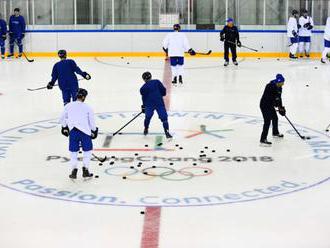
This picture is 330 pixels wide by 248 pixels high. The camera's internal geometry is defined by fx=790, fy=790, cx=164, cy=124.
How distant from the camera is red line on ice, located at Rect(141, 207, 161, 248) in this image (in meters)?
6.72

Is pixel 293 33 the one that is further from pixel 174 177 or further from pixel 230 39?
pixel 174 177

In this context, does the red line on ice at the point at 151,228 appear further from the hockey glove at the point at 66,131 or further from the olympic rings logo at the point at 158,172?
the hockey glove at the point at 66,131

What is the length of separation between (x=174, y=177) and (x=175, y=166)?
1.77ft

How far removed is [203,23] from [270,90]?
12.2m

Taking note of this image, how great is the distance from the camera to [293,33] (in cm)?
2127

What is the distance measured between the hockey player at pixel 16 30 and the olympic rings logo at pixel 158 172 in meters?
12.9

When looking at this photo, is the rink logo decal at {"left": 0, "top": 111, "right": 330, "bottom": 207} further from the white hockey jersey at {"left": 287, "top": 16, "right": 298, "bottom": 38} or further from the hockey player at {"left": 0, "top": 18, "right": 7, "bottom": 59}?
the hockey player at {"left": 0, "top": 18, "right": 7, "bottom": 59}

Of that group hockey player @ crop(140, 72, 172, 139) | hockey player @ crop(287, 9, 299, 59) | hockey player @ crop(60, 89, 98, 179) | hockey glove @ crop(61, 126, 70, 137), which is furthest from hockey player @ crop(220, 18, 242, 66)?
hockey player @ crop(60, 89, 98, 179)

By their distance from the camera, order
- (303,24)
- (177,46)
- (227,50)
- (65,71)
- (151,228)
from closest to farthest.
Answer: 1. (151,228)
2. (65,71)
3. (177,46)
4. (227,50)
5. (303,24)

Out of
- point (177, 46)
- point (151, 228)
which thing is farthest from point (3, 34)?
point (151, 228)

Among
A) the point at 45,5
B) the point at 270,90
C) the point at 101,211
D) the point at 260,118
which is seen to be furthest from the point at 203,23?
the point at 101,211

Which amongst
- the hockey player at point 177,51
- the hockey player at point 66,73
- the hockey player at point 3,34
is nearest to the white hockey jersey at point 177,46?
the hockey player at point 177,51

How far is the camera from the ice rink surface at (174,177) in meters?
6.99

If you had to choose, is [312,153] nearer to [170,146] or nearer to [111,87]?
[170,146]
